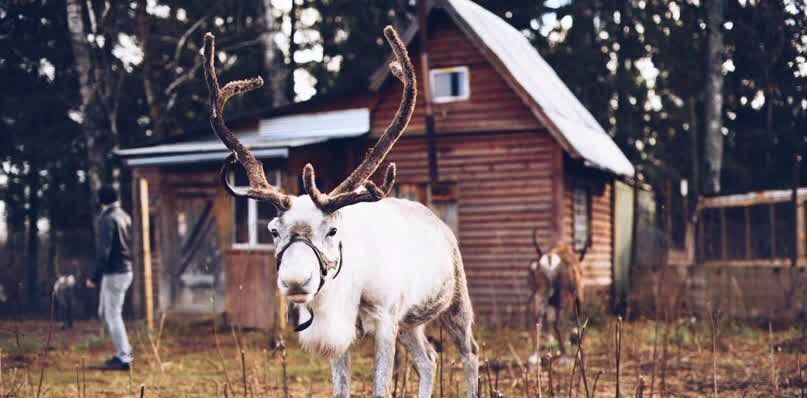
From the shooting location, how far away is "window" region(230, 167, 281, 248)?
14.7 metres

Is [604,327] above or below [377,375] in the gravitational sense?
below

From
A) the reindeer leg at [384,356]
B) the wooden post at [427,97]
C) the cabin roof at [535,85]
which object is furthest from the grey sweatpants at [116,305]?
the cabin roof at [535,85]

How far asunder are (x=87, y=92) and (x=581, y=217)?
10033 millimetres

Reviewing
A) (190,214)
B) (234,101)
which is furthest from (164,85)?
(190,214)

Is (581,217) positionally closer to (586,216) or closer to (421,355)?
(586,216)

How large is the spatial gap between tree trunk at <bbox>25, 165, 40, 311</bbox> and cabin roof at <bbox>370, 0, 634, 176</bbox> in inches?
442

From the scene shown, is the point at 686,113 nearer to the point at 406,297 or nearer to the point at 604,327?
the point at 604,327

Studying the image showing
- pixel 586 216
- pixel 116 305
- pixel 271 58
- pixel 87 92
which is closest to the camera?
pixel 116 305

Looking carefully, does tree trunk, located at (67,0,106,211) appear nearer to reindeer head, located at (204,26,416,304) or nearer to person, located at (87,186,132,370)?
person, located at (87,186,132,370)

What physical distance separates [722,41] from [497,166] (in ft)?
29.2

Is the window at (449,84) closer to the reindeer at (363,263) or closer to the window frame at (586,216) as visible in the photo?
the window frame at (586,216)

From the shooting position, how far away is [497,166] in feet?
52.1

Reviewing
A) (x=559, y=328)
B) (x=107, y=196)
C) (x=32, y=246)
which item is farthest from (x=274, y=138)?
(x=32, y=246)

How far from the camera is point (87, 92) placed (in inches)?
723
